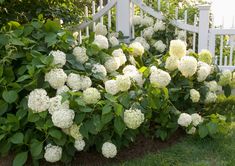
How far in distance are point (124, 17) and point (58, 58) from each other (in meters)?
1.97

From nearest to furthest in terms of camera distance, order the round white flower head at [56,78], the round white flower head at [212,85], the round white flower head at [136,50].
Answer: the round white flower head at [56,78] < the round white flower head at [212,85] < the round white flower head at [136,50]

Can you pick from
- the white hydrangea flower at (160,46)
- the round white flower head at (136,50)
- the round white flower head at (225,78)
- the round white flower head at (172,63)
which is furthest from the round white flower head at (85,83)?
the white hydrangea flower at (160,46)

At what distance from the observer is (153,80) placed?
3.38m

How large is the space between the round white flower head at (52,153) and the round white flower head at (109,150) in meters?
0.36

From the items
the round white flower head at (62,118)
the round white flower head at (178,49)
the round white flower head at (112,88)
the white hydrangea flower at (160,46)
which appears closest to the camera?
the round white flower head at (62,118)

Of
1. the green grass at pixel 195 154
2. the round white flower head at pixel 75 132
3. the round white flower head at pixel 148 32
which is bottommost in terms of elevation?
the green grass at pixel 195 154

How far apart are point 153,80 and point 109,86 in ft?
1.34

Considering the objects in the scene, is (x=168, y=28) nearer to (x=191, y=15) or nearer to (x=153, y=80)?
(x=191, y=15)

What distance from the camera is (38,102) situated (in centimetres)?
302

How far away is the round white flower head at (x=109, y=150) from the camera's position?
312cm

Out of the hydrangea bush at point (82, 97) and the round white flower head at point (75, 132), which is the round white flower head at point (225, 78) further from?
the round white flower head at point (75, 132)

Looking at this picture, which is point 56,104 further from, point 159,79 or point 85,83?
point 159,79

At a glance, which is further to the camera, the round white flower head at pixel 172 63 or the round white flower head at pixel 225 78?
the round white flower head at pixel 225 78

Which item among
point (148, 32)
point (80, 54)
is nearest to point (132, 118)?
point (80, 54)
